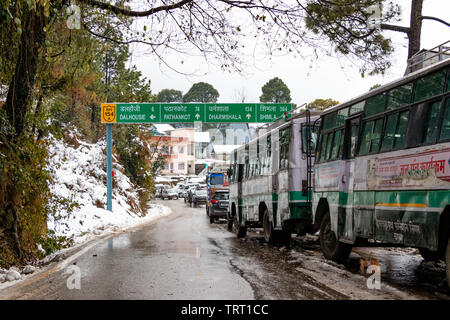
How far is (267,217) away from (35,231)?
678 cm

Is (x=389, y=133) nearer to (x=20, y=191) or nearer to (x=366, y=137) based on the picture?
(x=366, y=137)

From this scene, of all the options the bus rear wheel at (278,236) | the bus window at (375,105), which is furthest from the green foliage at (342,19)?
the bus rear wheel at (278,236)

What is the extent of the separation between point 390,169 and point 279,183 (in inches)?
235

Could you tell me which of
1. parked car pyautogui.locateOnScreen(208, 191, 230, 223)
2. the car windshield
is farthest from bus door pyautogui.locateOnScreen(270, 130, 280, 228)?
the car windshield

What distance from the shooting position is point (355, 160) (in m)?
10.4

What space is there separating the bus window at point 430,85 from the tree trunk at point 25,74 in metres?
7.38

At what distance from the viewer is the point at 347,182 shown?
10.7m

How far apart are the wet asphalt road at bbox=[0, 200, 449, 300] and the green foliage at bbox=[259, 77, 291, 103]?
6180 centimetres

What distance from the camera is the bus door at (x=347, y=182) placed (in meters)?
10.4

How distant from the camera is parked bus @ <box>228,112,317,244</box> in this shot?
13.5 metres

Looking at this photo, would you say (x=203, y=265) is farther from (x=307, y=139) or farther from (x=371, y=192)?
(x=307, y=139)

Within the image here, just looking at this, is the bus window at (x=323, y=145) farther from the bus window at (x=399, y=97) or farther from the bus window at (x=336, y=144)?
the bus window at (x=399, y=97)

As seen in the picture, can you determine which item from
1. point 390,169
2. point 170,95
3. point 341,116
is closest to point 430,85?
point 390,169

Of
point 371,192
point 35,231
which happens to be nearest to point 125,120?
point 35,231
